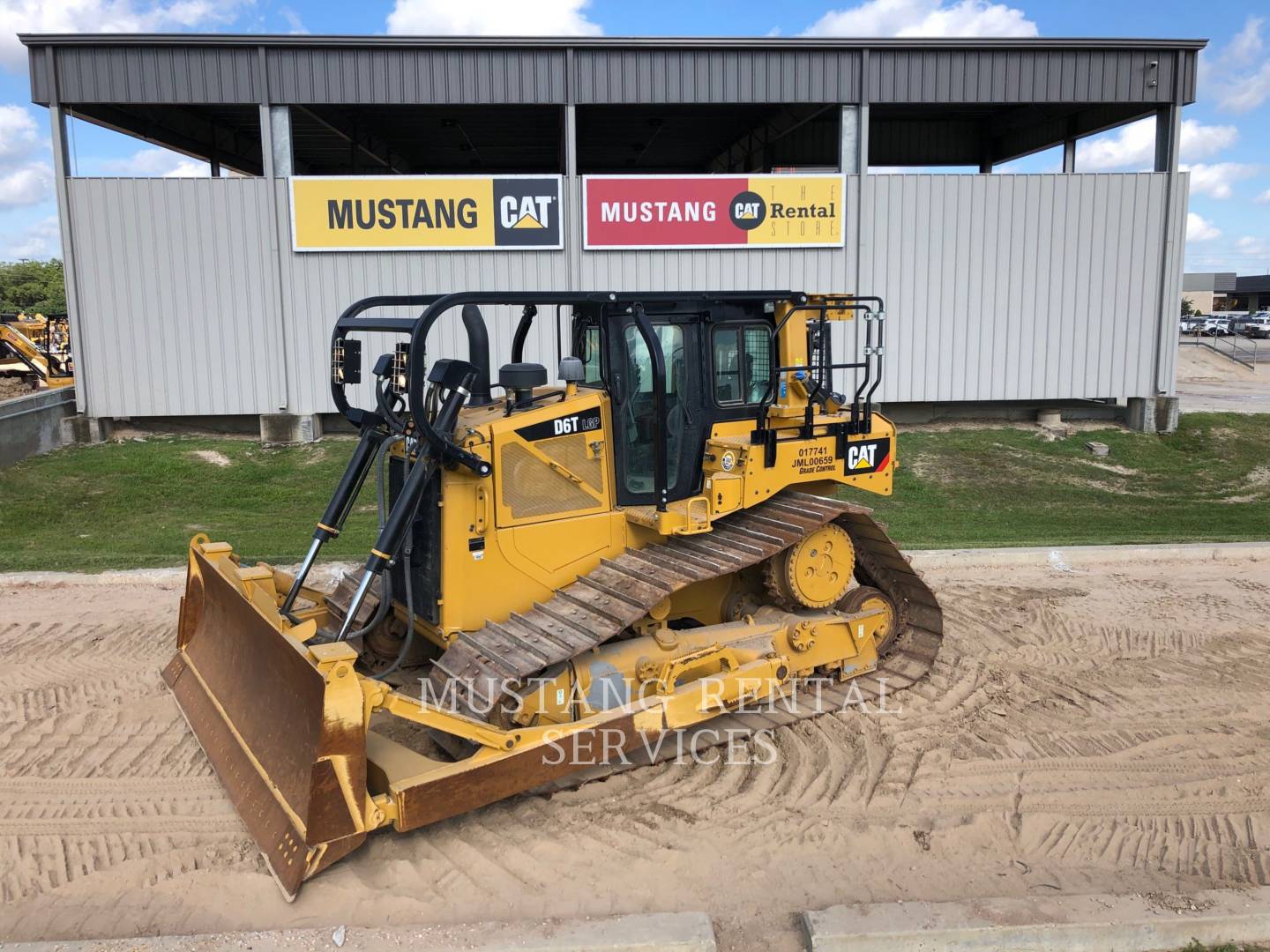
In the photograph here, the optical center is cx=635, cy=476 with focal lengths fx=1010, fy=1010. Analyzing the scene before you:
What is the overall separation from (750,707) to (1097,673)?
266cm

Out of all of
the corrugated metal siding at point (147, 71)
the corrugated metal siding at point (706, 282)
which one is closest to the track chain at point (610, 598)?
the corrugated metal siding at point (706, 282)

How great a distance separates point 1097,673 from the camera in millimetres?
7191

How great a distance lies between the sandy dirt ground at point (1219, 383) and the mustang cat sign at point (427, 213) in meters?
12.3

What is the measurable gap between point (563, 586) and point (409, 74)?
37.0 feet

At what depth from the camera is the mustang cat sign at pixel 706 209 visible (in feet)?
50.0

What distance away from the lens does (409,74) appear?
14.8 metres

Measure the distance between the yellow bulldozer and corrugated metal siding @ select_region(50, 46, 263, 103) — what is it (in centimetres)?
1033

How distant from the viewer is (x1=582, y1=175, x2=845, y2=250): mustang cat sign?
15242 millimetres

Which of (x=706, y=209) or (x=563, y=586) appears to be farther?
(x=706, y=209)

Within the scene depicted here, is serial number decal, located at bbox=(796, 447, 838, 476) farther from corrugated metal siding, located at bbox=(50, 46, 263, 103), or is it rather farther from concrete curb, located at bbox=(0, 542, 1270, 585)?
corrugated metal siding, located at bbox=(50, 46, 263, 103)

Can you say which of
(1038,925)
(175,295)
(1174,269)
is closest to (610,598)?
(1038,925)

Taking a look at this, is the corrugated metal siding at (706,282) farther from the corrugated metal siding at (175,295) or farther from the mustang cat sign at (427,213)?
the mustang cat sign at (427,213)


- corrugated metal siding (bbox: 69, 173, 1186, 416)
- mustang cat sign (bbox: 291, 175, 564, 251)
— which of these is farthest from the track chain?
mustang cat sign (bbox: 291, 175, 564, 251)

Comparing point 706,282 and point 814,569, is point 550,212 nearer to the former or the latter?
point 706,282
